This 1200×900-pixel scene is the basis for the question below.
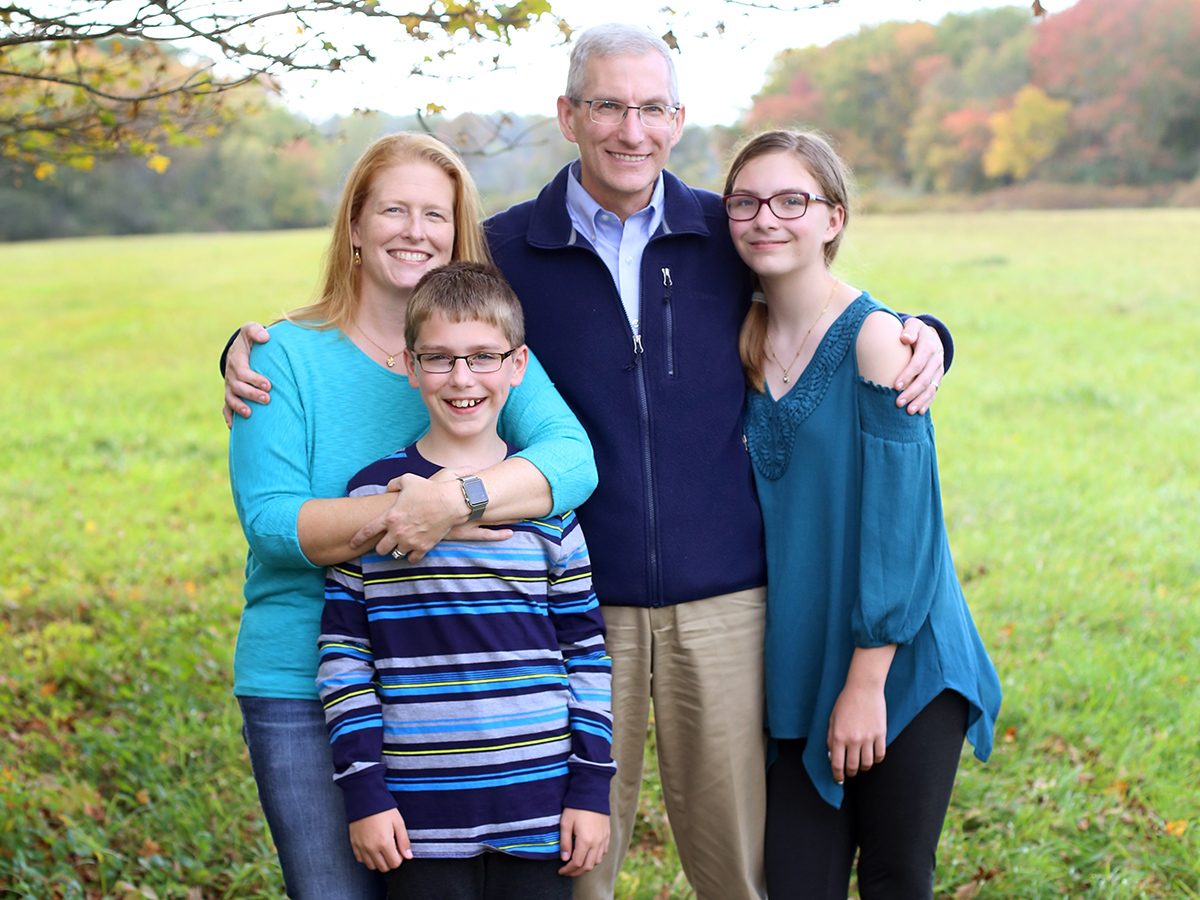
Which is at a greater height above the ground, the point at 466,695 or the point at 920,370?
the point at 920,370

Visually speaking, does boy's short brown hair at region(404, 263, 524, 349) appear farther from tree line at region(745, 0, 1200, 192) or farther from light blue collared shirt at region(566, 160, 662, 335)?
tree line at region(745, 0, 1200, 192)

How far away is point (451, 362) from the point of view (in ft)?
6.92

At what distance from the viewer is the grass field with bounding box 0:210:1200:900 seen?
11.6ft

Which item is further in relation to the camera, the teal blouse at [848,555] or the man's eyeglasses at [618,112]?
the man's eyeglasses at [618,112]

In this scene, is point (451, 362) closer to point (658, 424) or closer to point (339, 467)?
point (339, 467)

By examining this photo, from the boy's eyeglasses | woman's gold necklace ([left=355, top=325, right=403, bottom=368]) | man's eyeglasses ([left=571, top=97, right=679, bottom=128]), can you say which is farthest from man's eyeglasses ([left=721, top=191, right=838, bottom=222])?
woman's gold necklace ([left=355, top=325, right=403, bottom=368])

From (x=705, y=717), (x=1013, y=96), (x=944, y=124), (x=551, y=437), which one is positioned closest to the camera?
(x=551, y=437)

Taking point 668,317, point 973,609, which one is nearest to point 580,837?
point 668,317

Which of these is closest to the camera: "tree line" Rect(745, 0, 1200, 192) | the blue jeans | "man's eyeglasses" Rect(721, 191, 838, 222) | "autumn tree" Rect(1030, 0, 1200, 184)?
the blue jeans

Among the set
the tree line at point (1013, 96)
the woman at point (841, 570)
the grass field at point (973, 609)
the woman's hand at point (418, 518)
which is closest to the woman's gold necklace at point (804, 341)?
the woman at point (841, 570)

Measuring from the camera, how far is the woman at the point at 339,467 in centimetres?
205

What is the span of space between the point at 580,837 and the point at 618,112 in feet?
5.70

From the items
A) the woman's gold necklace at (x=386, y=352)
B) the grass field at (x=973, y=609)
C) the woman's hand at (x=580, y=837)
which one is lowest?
the grass field at (x=973, y=609)

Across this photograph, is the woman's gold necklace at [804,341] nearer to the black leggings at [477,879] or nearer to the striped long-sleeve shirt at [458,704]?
the striped long-sleeve shirt at [458,704]
